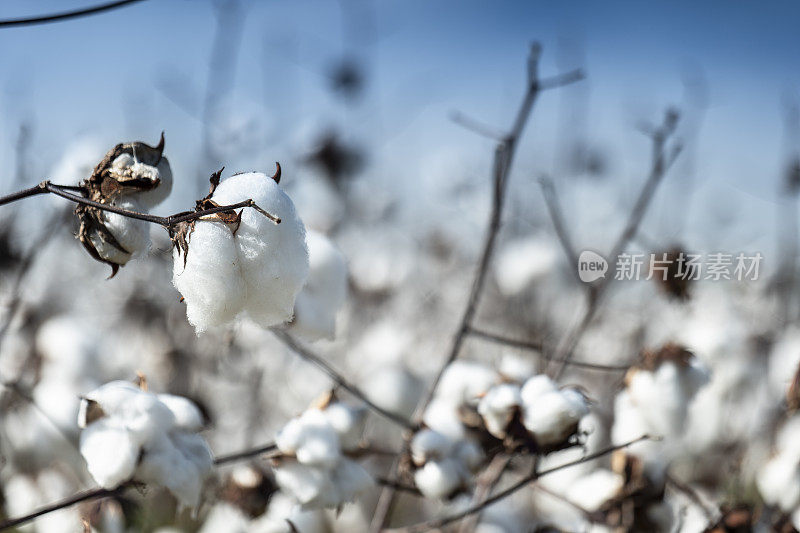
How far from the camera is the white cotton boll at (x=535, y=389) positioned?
1291 mm

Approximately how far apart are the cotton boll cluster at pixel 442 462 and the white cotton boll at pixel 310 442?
0.19 metres

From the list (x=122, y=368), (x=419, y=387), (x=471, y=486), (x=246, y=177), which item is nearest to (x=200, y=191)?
(x=122, y=368)

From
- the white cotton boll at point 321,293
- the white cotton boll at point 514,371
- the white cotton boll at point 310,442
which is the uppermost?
the white cotton boll at point 321,293

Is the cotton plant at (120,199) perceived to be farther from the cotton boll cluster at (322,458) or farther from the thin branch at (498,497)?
the thin branch at (498,497)

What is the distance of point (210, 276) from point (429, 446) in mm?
730

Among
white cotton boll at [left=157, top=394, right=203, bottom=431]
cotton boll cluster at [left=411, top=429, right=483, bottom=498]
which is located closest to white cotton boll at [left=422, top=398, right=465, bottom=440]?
cotton boll cluster at [left=411, top=429, right=483, bottom=498]

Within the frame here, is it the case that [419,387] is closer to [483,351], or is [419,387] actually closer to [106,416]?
[106,416]

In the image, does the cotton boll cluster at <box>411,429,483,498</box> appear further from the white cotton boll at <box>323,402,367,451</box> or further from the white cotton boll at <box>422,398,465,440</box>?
the white cotton boll at <box>323,402,367,451</box>

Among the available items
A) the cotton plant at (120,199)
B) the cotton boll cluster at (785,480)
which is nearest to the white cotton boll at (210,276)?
the cotton plant at (120,199)

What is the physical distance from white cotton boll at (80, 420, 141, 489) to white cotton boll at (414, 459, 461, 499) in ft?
1.80

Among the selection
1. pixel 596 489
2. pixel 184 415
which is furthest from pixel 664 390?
pixel 184 415

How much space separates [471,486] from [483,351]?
2.99 m

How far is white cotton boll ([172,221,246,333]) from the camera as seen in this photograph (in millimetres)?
752

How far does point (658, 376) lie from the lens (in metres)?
1.59
